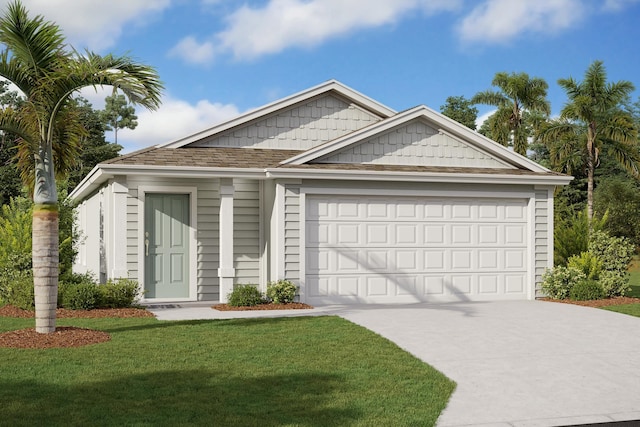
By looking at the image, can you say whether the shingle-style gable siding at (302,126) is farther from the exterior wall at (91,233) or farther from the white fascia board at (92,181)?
the exterior wall at (91,233)

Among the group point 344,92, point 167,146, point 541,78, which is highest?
point 541,78

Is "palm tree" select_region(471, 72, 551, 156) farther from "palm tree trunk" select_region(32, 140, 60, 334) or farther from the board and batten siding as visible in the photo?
"palm tree trunk" select_region(32, 140, 60, 334)

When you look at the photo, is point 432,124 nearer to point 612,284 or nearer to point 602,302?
point 602,302

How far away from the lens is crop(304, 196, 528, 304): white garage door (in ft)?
52.2

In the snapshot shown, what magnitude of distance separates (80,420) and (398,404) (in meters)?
3.05

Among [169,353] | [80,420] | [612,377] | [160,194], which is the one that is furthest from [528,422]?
[160,194]

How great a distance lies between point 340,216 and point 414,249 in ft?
6.17

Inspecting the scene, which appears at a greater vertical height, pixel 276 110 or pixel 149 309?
pixel 276 110

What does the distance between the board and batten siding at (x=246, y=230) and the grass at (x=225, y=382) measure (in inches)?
210

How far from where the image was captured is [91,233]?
2153 centimetres

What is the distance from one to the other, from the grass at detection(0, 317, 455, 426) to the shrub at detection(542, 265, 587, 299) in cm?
720

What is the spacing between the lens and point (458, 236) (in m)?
16.7

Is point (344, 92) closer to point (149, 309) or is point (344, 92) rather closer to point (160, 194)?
point (160, 194)

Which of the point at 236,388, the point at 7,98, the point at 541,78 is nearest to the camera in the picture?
the point at 236,388
